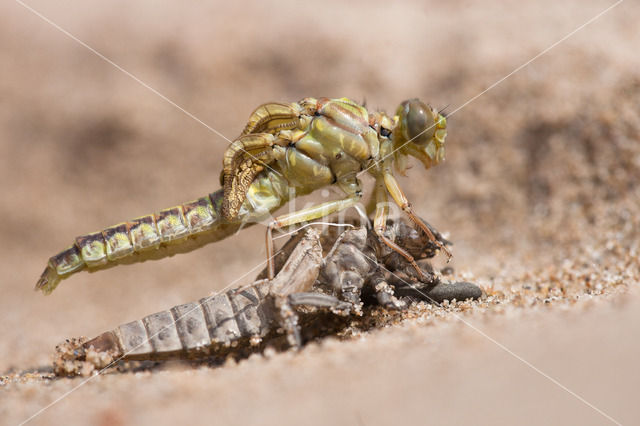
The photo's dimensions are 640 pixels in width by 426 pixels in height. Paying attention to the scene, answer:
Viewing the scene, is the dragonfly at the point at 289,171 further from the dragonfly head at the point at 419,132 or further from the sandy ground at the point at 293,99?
the sandy ground at the point at 293,99

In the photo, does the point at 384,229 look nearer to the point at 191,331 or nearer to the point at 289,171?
the point at 289,171

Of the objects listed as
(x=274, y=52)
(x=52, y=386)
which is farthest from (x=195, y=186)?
(x=52, y=386)

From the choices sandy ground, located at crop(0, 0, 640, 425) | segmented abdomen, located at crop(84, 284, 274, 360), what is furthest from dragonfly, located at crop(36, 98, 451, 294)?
sandy ground, located at crop(0, 0, 640, 425)

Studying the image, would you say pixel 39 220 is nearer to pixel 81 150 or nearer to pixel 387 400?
pixel 81 150

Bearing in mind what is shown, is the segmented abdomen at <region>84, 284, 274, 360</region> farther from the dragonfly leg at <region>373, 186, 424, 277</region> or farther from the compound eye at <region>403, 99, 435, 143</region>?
the compound eye at <region>403, 99, 435, 143</region>

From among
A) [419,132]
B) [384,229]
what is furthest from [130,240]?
[419,132]

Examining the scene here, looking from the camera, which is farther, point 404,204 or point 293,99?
point 293,99

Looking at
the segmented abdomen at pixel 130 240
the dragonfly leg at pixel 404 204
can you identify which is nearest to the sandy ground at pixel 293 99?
the dragonfly leg at pixel 404 204
